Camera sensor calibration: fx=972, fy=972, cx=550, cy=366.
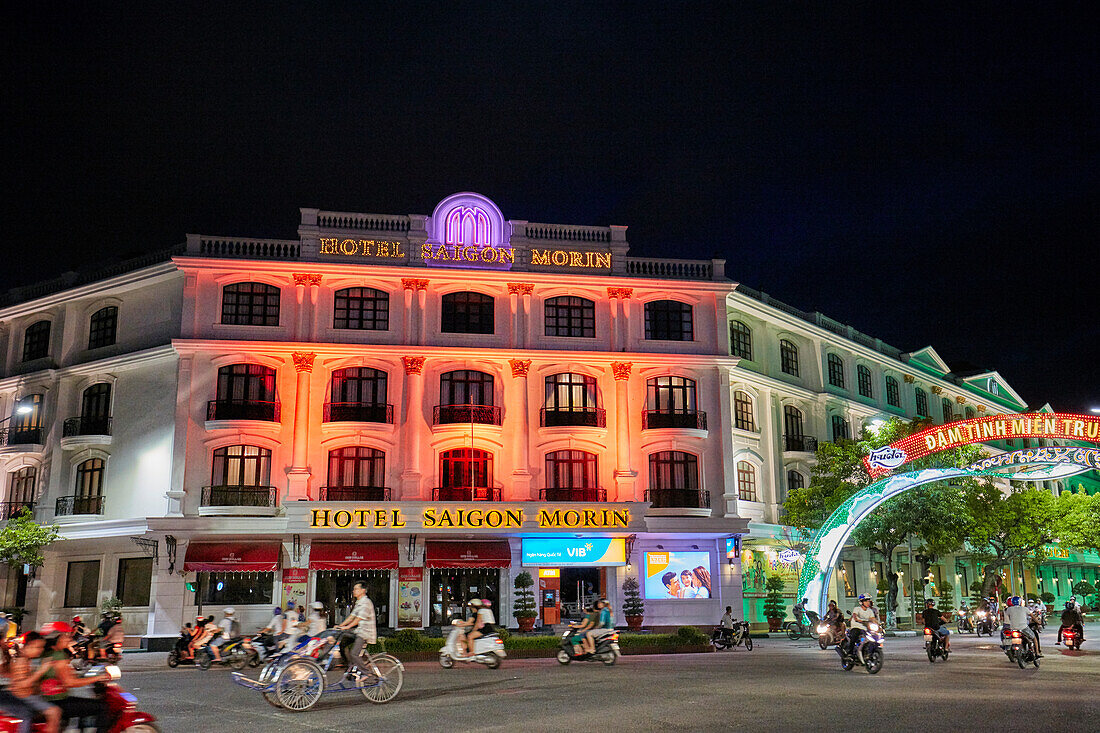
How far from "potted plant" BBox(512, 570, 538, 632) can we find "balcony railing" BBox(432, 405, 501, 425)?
5843mm

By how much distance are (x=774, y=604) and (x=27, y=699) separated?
111 feet

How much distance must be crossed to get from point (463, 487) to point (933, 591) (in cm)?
2984

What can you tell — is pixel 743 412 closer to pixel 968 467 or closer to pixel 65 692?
pixel 968 467

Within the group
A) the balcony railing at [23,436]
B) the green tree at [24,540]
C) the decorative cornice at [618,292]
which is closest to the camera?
the green tree at [24,540]

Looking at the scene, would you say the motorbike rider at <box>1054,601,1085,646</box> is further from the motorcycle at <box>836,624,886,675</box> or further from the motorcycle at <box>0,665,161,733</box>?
Answer: the motorcycle at <box>0,665,161,733</box>

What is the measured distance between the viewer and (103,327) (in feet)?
129

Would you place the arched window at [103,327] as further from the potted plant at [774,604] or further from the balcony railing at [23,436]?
the potted plant at [774,604]

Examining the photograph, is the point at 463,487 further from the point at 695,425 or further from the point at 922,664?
the point at 922,664

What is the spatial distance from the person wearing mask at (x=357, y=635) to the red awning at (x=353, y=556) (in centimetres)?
1873

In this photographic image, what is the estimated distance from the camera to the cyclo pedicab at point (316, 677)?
14.6 meters

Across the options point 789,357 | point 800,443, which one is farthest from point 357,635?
point 789,357

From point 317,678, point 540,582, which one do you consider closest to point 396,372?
point 540,582

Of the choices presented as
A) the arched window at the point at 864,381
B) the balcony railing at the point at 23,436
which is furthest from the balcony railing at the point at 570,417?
the balcony railing at the point at 23,436

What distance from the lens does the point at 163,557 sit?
111 feet
